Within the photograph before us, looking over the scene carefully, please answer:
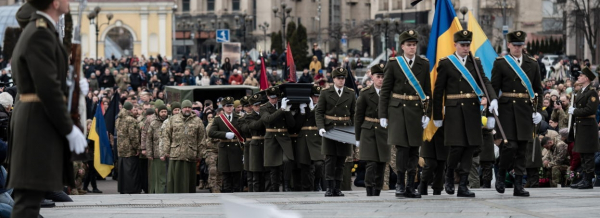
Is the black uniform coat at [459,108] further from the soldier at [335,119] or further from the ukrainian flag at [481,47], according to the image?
the ukrainian flag at [481,47]

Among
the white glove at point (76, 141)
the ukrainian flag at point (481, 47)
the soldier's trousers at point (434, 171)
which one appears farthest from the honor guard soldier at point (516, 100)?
the white glove at point (76, 141)

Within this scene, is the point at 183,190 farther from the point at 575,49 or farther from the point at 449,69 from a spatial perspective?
the point at 575,49

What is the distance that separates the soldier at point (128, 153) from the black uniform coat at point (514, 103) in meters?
8.89

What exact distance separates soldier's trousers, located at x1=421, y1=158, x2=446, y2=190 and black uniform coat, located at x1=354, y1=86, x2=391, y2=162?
2.38 feet

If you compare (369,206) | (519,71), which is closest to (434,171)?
(519,71)

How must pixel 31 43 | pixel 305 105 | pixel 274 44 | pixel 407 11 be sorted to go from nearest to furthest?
pixel 31 43 → pixel 305 105 → pixel 274 44 → pixel 407 11

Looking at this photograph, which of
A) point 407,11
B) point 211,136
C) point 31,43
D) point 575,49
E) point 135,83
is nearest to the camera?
point 31,43

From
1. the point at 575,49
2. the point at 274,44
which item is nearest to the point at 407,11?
the point at 274,44

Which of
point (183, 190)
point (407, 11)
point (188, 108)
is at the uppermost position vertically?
point (407, 11)

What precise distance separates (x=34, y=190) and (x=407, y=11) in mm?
79511

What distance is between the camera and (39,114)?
7.69 m

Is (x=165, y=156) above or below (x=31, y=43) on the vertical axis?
below

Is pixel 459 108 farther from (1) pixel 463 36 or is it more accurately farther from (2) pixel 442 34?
(2) pixel 442 34

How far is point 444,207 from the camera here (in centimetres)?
1141
